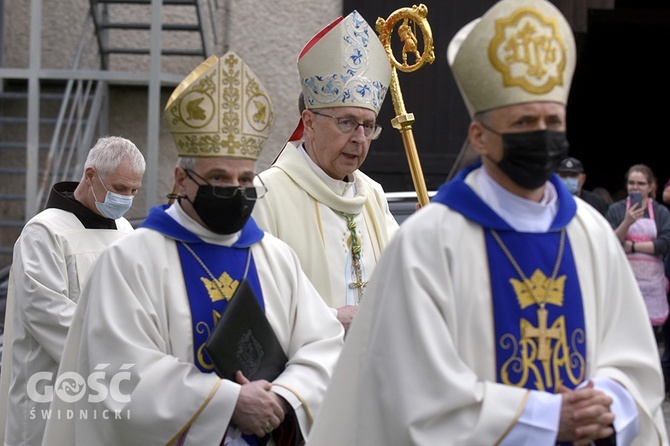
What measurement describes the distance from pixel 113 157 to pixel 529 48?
9.29 feet

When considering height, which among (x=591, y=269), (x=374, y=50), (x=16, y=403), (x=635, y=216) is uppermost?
(x=374, y=50)

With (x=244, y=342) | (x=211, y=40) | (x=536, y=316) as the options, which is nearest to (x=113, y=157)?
(x=244, y=342)

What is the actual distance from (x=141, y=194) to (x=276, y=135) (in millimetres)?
1488

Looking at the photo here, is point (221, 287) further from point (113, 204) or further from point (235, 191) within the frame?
point (113, 204)

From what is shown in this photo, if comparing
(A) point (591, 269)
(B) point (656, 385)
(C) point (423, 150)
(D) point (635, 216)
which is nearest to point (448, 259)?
(A) point (591, 269)

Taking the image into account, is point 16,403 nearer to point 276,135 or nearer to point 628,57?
point 276,135

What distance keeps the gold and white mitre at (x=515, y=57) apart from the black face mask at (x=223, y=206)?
0.94 metres

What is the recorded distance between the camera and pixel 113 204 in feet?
19.6

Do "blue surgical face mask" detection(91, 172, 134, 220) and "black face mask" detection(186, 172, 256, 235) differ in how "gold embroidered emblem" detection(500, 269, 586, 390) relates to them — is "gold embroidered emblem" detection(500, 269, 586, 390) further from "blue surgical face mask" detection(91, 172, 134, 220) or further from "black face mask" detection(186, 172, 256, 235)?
"blue surgical face mask" detection(91, 172, 134, 220)


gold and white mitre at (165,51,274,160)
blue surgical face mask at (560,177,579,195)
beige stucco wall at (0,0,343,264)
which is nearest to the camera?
gold and white mitre at (165,51,274,160)

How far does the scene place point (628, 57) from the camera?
62.5 ft

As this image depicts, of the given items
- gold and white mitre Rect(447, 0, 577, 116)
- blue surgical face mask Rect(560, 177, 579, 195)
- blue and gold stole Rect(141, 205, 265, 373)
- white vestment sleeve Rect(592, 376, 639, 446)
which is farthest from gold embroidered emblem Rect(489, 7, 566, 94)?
blue surgical face mask Rect(560, 177, 579, 195)

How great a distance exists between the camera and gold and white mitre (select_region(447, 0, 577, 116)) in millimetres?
3553

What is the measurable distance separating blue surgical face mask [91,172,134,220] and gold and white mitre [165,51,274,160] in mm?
1495
